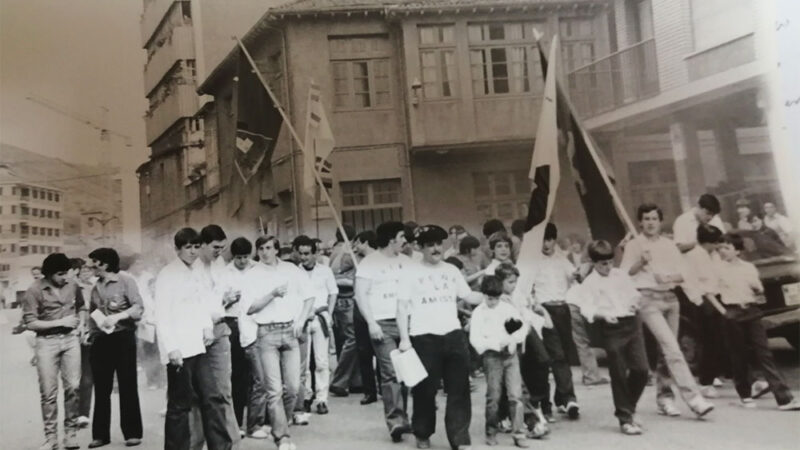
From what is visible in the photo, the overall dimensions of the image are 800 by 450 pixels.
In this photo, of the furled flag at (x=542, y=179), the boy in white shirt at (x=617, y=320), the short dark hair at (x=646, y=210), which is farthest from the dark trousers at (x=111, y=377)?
the short dark hair at (x=646, y=210)

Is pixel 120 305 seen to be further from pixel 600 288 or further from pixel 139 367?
pixel 600 288

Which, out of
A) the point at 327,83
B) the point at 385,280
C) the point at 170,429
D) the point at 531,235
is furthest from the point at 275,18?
the point at 170,429

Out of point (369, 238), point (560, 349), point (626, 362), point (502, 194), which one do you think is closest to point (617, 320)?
point (626, 362)

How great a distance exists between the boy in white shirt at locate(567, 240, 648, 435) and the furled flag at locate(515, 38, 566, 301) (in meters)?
0.25

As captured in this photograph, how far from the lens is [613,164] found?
12.0 ft

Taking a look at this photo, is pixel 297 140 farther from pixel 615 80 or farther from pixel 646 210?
pixel 646 210

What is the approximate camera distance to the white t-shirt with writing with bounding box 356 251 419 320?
347cm

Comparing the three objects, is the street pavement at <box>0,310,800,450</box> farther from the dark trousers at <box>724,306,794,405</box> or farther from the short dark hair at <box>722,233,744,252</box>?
the short dark hair at <box>722,233,744,252</box>

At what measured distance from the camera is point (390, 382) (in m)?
3.46

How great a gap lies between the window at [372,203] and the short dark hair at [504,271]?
1.64 feet

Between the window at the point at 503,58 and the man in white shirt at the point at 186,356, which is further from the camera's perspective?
the window at the point at 503,58

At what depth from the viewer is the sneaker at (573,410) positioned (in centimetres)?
347

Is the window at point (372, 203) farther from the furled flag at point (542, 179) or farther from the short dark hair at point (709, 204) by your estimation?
the short dark hair at point (709, 204)

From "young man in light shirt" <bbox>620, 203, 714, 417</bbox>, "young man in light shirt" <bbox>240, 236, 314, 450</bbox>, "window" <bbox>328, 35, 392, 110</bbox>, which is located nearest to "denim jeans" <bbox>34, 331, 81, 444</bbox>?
"young man in light shirt" <bbox>240, 236, 314, 450</bbox>
